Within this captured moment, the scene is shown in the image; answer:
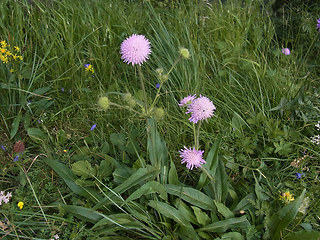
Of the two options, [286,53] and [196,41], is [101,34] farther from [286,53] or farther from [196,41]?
[286,53]

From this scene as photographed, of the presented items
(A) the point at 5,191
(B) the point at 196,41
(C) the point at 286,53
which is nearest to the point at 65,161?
(A) the point at 5,191

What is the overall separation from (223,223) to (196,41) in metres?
1.28

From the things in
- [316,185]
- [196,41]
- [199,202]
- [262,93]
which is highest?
[196,41]

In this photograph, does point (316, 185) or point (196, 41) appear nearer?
point (316, 185)

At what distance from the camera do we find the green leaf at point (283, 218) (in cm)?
117

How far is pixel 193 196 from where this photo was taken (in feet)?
4.24

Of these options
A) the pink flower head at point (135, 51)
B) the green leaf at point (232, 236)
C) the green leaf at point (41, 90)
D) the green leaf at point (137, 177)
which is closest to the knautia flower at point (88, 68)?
the green leaf at point (41, 90)

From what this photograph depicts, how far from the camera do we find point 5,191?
1.49m

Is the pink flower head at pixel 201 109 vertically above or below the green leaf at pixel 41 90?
above

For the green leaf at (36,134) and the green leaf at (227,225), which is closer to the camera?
the green leaf at (227,225)

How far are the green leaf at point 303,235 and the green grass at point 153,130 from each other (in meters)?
0.03

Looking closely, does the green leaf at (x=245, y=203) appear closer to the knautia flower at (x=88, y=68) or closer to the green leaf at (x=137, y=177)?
the green leaf at (x=137, y=177)

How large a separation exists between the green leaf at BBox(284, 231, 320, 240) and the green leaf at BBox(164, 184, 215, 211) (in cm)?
30

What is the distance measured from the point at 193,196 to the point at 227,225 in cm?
17
